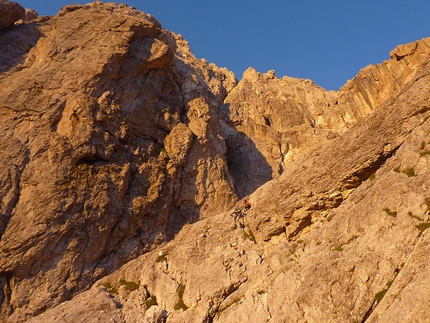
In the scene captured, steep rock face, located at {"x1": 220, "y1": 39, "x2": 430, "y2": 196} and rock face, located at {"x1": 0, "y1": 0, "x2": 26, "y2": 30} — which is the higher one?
rock face, located at {"x1": 0, "y1": 0, "x2": 26, "y2": 30}

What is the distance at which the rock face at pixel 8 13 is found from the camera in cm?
3800

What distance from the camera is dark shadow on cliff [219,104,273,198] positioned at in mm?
45531

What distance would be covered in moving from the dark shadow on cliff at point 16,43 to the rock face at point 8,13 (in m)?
0.52

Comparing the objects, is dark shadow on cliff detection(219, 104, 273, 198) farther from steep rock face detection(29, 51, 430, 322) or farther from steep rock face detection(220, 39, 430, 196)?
steep rock face detection(29, 51, 430, 322)

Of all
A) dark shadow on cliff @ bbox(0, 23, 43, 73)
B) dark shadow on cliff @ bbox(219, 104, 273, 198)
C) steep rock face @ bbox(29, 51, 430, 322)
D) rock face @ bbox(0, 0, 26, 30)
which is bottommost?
steep rock face @ bbox(29, 51, 430, 322)

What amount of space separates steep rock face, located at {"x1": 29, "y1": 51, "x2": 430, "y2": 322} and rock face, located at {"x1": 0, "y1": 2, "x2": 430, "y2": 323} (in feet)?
0.25

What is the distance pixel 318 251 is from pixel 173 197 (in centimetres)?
1820

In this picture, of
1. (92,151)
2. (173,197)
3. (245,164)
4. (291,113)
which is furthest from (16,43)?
(291,113)

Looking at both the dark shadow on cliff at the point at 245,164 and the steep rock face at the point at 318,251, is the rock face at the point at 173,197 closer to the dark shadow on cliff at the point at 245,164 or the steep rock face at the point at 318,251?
the steep rock face at the point at 318,251

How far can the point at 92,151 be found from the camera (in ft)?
109

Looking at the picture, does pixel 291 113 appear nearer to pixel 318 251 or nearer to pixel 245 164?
pixel 245 164

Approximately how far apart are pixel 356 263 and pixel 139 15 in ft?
116

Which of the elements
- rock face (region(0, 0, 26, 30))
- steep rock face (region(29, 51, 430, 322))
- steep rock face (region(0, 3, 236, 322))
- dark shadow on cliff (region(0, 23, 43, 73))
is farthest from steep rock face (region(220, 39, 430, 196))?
rock face (region(0, 0, 26, 30))

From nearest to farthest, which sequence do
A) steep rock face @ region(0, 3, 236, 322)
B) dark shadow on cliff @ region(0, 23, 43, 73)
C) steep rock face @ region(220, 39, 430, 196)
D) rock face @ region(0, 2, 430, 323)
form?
rock face @ region(0, 2, 430, 323), steep rock face @ region(0, 3, 236, 322), dark shadow on cliff @ region(0, 23, 43, 73), steep rock face @ region(220, 39, 430, 196)
